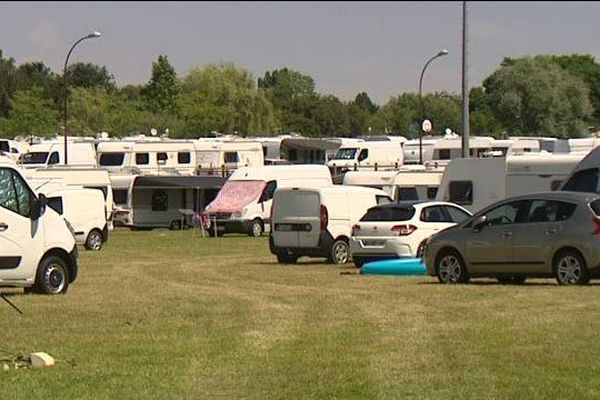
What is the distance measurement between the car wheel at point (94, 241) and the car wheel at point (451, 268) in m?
18.4

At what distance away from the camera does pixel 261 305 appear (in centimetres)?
1817

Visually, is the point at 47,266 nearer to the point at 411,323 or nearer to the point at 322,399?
the point at 411,323

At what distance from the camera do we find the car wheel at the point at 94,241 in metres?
39.3

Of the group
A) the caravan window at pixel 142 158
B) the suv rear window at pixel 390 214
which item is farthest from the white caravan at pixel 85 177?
the suv rear window at pixel 390 214

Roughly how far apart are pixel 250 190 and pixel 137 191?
977 cm

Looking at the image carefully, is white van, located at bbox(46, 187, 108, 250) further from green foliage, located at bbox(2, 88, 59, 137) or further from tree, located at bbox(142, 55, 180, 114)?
tree, located at bbox(142, 55, 180, 114)

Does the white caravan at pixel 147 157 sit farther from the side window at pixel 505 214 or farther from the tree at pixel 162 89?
the tree at pixel 162 89

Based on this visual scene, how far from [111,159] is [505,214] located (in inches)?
1645

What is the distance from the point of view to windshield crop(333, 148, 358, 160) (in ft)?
221

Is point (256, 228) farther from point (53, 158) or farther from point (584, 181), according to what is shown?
point (584, 181)

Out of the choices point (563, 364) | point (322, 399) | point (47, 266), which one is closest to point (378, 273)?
point (47, 266)

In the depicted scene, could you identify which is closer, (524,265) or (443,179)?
(524,265)

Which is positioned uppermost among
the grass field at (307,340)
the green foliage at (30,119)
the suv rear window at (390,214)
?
the green foliage at (30,119)

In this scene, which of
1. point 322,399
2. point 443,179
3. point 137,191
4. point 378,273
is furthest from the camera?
point 137,191
